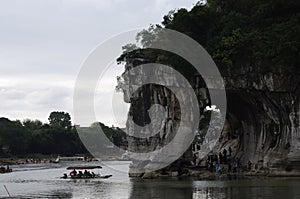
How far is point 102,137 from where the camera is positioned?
96.7 m

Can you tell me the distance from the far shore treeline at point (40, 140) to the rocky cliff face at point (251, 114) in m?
50.9

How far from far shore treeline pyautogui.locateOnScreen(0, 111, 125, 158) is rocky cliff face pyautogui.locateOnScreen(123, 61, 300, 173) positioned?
50855mm

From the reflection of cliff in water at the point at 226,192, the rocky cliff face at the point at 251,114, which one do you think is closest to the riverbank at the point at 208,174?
the rocky cliff face at the point at 251,114

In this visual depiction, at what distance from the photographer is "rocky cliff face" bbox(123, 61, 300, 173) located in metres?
34.4

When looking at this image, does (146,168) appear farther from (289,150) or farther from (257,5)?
(257,5)

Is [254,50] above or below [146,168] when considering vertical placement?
above

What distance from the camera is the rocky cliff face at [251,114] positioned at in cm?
3438

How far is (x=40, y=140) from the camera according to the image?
9356 centimetres

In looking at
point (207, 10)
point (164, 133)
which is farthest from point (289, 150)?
point (207, 10)

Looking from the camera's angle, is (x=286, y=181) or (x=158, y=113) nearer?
(x=286, y=181)

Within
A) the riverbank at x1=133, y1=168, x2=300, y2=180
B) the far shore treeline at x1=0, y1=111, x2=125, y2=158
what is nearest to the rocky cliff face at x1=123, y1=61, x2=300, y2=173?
the riverbank at x1=133, y1=168, x2=300, y2=180

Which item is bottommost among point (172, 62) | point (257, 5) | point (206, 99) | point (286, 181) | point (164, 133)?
point (286, 181)

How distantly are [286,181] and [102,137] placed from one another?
69.0 m

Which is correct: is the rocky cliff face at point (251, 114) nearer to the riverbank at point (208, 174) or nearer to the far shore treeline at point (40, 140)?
the riverbank at point (208, 174)
